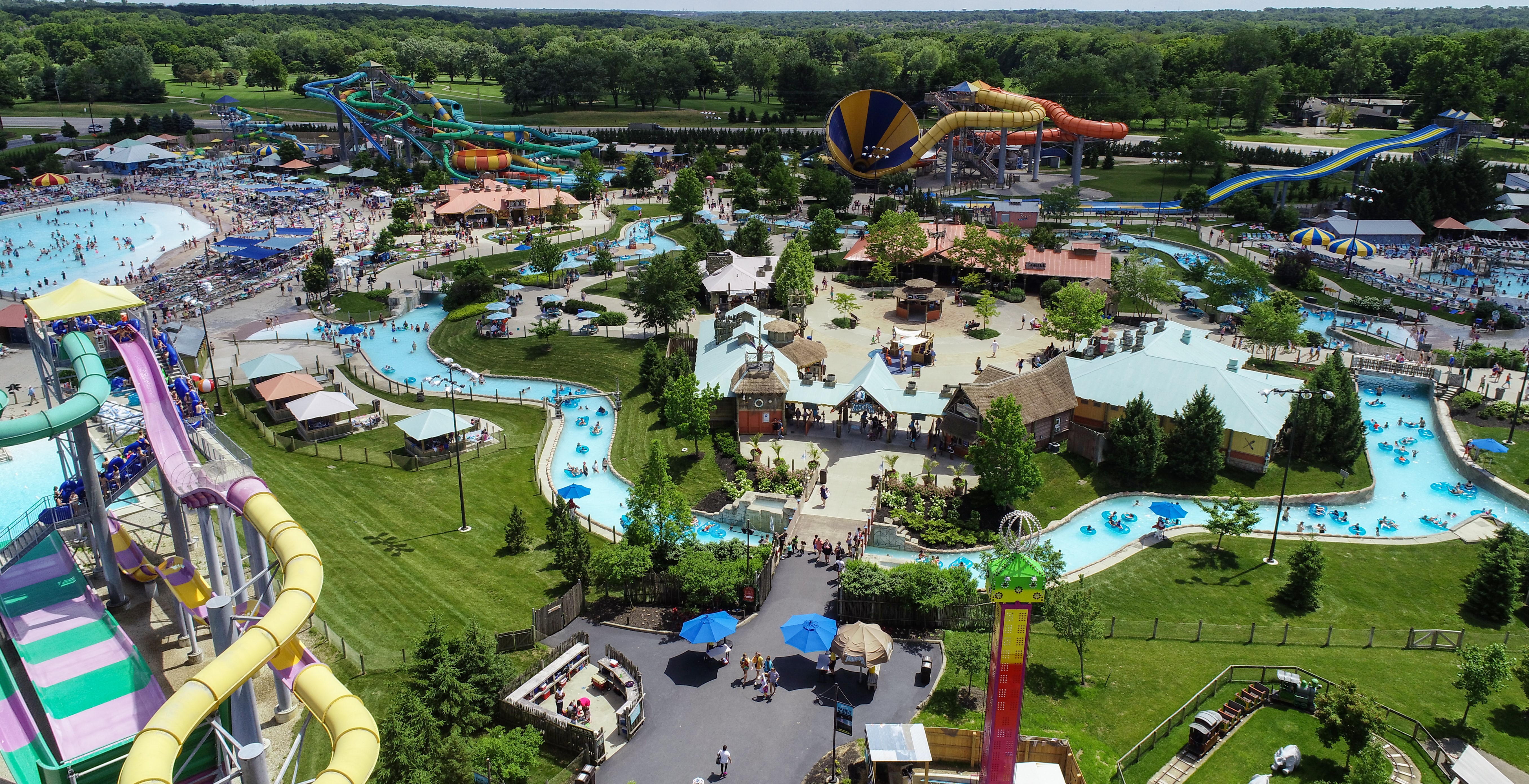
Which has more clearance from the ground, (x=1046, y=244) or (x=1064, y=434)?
(x=1046, y=244)

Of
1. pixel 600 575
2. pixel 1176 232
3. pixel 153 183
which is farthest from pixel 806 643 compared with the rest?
pixel 153 183

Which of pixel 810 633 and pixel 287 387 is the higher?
pixel 287 387

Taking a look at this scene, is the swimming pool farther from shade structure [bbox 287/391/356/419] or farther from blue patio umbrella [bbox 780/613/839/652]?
blue patio umbrella [bbox 780/613/839/652]

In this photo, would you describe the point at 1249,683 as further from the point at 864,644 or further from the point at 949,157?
the point at 949,157

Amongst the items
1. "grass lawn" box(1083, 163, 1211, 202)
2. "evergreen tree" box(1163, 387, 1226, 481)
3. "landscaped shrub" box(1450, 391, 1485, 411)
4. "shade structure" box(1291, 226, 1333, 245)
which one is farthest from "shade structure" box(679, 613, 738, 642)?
"grass lawn" box(1083, 163, 1211, 202)

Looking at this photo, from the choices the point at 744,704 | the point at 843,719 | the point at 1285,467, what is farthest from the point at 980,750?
the point at 1285,467

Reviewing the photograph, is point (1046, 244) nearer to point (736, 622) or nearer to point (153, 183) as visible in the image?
point (736, 622)

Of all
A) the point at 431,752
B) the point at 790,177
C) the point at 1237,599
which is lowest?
the point at 1237,599

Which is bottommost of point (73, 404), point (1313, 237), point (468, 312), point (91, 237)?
point (468, 312)
